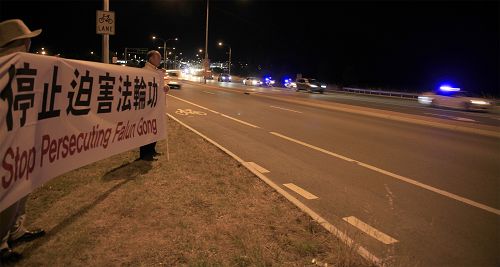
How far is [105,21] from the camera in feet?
34.2

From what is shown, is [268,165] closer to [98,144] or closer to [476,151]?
[98,144]

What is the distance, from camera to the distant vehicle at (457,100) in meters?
23.2

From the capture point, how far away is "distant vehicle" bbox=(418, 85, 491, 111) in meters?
23.2

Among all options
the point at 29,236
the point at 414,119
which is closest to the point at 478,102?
the point at 414,119

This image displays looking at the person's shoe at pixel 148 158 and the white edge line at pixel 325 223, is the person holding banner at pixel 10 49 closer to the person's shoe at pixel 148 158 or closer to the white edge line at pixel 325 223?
the white edge line at pixel 325 223

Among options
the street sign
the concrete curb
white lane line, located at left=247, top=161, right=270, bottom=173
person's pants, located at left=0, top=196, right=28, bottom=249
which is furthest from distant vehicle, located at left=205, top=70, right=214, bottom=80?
person's pants, located at left=0, top=196, right=28, bottom=249

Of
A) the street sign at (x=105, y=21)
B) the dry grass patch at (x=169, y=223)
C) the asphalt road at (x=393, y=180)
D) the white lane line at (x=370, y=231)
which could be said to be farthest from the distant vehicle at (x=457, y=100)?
the white lane line at (x=370, y=231)

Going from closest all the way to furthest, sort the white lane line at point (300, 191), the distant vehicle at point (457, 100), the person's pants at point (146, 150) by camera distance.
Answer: the white lane line at point (300, 191), the person's pants at point (146, 150), the distant vehicle at point (457, 100)

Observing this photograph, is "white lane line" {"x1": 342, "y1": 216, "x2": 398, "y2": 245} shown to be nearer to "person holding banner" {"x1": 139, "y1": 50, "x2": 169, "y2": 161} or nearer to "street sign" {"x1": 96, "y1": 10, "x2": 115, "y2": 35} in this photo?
"person holding banner" {"x1": 139, "y1": 50, "x2": 169, "y2": 161}

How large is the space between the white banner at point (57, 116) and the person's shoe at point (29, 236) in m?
0.62

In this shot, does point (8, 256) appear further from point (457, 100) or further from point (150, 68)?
point (457, 100)

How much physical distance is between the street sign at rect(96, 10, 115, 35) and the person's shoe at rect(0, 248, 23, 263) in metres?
7.96

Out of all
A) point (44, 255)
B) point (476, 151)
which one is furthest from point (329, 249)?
point (476, 151)

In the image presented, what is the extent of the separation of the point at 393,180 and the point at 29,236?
18.2 feet
